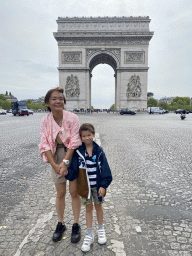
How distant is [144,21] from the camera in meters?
35.3

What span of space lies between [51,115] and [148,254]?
70.5 inches

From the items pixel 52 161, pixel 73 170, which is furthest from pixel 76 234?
pixel 52 161

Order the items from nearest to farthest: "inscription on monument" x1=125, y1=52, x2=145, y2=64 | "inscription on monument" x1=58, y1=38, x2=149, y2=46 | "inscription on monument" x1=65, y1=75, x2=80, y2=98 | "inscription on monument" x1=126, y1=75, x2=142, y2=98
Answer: "inscription on monument" x1=58, y1=38, x2=149, y2=46, "inscription on monument" x1=125, y1=52, x2=145, y2=64, "inscription on monument" x1=126, y1=75, x2=142, y2=98, "inscription on monument" x1=65, y1=75, x2=80, y2=98

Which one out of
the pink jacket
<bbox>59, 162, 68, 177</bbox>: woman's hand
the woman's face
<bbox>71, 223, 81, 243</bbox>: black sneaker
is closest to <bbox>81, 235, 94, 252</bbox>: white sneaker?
<bbox>71, 223, 81, 243</bbox>: black sneaker

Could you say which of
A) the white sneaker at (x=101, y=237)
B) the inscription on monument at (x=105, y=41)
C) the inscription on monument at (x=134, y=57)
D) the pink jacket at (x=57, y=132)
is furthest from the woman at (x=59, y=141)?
the inscription on monument at (x=105, y=41)

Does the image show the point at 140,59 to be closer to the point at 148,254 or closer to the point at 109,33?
the point at 109,33

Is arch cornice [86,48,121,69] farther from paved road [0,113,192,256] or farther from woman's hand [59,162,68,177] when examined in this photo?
woman's hand [59,162,68,177]

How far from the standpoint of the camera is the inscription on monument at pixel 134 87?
36.1m

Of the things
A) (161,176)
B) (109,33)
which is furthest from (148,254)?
(109,33)

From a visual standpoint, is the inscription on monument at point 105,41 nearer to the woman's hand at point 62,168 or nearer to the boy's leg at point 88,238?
the woman's hand at point 62,168

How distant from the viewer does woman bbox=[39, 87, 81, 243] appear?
2104 millimetres

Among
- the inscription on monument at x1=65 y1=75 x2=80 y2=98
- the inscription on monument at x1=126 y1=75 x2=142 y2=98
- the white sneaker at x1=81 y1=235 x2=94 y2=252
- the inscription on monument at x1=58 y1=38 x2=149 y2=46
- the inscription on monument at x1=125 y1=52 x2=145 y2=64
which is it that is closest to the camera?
the white sneaker at x1=81 y1=235 x2=94 y2=252

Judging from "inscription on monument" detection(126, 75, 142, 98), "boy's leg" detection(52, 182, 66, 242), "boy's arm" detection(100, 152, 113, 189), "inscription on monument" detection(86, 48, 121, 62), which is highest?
"inscription on monument" detection(86, 48, 121, 62)

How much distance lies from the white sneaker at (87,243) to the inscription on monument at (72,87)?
35.6 m
